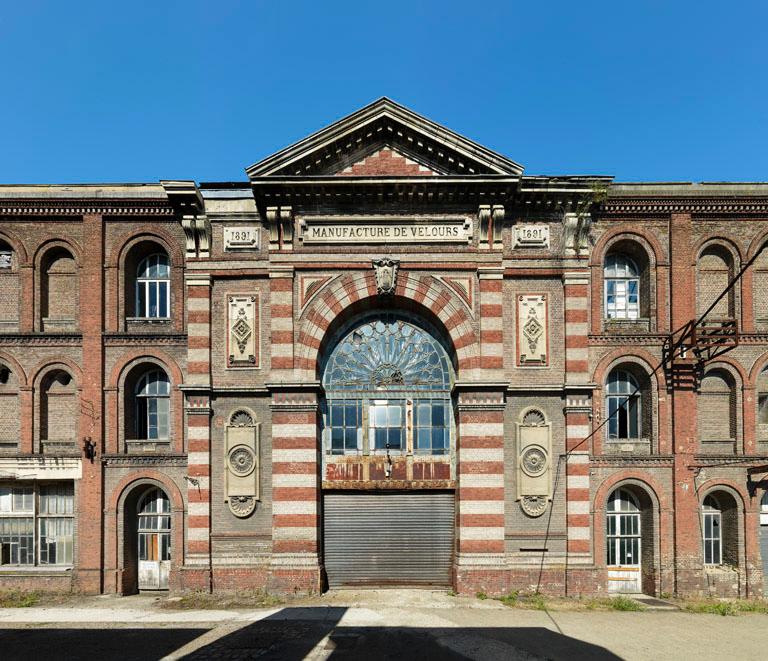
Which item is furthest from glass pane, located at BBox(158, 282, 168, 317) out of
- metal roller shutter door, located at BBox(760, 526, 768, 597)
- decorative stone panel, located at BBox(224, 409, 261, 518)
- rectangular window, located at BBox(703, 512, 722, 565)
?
metal roller shutter door, located at BBox(760, 526, 768, 597)

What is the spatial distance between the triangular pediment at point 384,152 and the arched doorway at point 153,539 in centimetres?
1107

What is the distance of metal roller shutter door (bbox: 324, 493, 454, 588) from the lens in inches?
699

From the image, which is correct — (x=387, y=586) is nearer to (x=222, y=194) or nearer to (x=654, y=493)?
(x=654, y=493)

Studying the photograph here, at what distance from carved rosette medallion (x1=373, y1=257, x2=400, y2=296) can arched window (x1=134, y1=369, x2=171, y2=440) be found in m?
7.83

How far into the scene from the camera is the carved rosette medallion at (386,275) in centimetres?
1794

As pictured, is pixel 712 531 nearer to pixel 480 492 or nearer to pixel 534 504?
pixel 534 504

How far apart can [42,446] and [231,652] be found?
1012cm

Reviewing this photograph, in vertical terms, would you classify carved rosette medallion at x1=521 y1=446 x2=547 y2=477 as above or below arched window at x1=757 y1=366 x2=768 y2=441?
below

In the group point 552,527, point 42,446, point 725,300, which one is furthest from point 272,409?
point 725,300

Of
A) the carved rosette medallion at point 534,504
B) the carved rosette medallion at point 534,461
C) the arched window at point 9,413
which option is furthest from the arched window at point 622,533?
the arched window at point 9,413

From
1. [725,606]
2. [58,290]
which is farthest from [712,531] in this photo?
[58,290]

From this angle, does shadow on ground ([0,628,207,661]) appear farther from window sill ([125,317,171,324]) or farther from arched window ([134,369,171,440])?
window sill ([125,317,171,324])

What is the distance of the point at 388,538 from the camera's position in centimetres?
1788

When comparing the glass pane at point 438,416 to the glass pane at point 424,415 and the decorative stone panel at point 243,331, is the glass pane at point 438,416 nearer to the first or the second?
the glass pane at point 424,415
